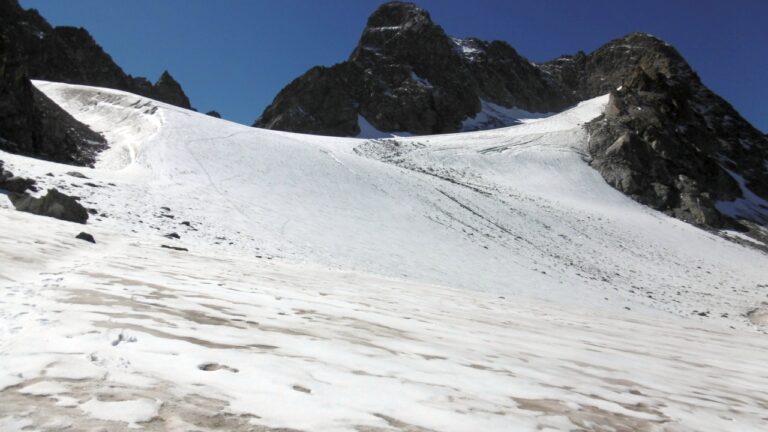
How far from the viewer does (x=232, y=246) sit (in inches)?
559

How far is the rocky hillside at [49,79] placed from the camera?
25016 mm

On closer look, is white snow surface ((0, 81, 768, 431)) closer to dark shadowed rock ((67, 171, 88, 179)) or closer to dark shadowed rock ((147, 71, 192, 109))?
dark shadowed rock ((67, 171, 88, 179))

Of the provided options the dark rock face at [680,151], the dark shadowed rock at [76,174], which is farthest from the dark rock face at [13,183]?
the dark rock face at [680,151]

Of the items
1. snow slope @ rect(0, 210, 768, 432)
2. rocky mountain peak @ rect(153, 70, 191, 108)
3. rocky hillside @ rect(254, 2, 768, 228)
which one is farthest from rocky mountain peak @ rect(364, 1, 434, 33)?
snow slope @ rect(0, 210, 768, 432)

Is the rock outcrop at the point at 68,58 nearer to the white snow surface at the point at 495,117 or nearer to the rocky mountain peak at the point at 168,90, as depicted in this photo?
the rocky mountain peak at the point at 168,90

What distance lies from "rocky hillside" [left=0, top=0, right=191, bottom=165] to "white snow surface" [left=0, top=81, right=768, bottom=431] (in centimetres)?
606

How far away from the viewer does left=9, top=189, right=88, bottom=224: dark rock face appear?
36.6 feet

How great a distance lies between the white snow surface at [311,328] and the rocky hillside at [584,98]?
104 feet

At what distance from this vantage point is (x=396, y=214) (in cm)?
2488

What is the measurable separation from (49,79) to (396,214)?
73.7m

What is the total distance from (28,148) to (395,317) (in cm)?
2544

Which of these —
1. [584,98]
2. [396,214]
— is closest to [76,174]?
[396,214]

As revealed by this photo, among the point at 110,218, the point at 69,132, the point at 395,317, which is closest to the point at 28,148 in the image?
the point at 69,132

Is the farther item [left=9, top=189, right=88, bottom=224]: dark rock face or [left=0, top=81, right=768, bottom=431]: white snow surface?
[left=9, top=189, right=88, bottom=224]: dark rock face
